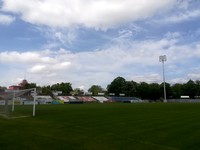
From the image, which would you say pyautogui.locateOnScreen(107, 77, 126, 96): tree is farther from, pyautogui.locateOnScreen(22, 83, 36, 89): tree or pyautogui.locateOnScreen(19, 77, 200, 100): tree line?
pyautogui.locateOnScreen(22, 83, 36, 89): tree

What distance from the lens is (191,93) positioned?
516 ft

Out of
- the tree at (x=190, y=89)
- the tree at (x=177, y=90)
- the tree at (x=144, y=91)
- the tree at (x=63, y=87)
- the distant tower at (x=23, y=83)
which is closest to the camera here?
the tree at (x=144, y=91)

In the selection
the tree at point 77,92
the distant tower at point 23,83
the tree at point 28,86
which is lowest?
the tree at point 77,92

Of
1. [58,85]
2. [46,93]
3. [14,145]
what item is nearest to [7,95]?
[14,145]

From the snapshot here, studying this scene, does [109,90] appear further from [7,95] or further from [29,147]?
[29,147]

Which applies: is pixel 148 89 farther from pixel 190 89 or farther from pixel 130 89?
pixel 190 89

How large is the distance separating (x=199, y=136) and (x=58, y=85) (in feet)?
537

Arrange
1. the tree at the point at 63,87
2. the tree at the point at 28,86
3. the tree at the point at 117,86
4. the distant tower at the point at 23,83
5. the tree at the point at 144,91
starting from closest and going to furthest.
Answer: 1. the tree at the point at 28,86
2. the tree at the point at 144,91
3. the distant tower at the point at 23,83
4. the tree at the point at 117,86
5. the tree at the point at 63,87

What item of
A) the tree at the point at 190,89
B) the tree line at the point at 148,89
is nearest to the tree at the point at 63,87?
the tree line at the point at 148,89

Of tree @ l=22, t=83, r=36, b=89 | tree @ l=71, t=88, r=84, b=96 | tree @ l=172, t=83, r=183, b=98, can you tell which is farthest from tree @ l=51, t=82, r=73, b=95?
tree @ l=172, t=83, r=183, b=98

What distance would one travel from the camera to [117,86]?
6176 inches

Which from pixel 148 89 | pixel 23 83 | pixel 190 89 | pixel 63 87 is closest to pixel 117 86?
pixel 148 89

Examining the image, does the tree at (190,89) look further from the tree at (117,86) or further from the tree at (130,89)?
the tree at (117,86)

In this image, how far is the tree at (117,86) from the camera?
156 metres
